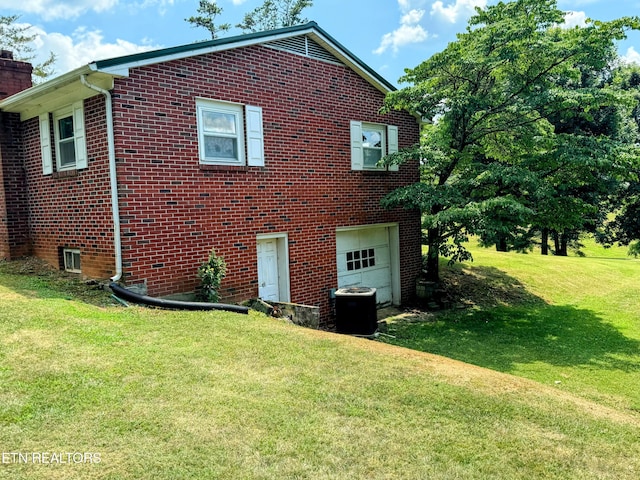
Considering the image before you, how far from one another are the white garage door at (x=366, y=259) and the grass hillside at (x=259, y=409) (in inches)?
198

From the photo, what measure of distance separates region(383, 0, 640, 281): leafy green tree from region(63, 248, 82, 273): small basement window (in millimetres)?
7023

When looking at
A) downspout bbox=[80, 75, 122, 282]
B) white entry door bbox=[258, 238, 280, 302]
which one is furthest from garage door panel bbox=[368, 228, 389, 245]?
downspout bbox=[80, 75, 122, 282]

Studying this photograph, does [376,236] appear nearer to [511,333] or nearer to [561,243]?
[511,333]

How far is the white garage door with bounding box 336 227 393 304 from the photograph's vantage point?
11.6 metres

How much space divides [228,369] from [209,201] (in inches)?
173

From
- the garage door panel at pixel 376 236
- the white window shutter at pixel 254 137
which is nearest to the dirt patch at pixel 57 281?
the white window shutter at pixel 254 137

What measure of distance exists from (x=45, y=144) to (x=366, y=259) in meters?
7.83

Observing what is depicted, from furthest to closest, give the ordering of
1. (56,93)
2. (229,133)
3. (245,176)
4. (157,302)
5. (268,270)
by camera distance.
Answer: (268,270)
(245,176)
(229,133)
(56,93)
(157,302)

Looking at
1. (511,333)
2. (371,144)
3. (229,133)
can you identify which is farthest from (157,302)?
(511,333)

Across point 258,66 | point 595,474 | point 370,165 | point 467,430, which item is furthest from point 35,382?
point 370,165

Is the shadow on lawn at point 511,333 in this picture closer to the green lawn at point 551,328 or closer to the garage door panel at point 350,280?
the green lawn at point 551,328

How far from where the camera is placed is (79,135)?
8.30 metres

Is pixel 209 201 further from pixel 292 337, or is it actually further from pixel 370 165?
pixel 370 165

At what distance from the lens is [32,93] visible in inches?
Answer: 339
